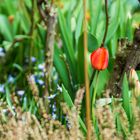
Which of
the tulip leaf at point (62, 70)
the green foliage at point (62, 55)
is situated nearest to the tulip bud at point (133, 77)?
the green foliage at point (62, 55)

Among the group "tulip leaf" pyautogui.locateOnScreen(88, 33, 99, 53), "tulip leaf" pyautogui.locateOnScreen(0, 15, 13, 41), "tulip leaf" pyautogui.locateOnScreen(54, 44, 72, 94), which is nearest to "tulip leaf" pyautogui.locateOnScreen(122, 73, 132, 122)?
"tulip leaf" pyautogui.locateOnScreen(88, 33, 99, 53)

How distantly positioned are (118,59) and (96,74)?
6.8 inches

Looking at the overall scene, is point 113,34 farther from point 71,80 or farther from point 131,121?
point 131,121

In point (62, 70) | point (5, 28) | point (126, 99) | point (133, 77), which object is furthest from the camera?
point (5, 28)

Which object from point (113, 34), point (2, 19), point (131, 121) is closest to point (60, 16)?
point (113, 34)

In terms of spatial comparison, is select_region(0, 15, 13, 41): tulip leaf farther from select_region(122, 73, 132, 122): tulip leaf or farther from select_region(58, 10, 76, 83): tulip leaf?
select_region(122, 73, 132, 122): tulip leaf

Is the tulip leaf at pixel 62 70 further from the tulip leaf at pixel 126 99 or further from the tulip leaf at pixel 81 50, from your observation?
the tulip leaf at pixel 126 99

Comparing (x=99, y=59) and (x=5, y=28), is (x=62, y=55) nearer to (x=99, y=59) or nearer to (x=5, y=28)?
(x=99, y=59)

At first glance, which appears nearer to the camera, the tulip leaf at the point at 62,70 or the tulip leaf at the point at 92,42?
the tulip leaf at the point at 92,42

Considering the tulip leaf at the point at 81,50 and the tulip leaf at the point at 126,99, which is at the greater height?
the tulip leaf at the point at 81,50

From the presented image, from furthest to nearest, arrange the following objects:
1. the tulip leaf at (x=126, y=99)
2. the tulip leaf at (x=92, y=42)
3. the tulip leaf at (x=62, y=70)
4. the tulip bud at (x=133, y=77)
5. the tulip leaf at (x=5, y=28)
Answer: the tulip leaf at (x=5, y=28) < the tulip leaf at (x=62, y=70) < the tulip leaf at (x=92, y=42) < the tulip bud at (x=133, y=77) < the tulip leaf at (x=126, y=99)

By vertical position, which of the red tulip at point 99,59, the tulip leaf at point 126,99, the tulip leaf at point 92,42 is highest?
the tulip leaf at point 92,42

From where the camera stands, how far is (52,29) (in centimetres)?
307

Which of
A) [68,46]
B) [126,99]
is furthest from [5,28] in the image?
[126,99]
